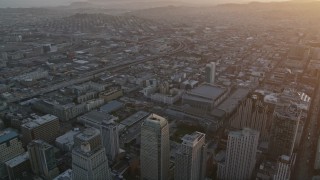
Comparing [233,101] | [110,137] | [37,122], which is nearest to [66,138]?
[37,122]

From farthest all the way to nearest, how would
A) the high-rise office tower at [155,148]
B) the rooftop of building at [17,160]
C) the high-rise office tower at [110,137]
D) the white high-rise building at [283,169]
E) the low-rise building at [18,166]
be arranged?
the high-rise office tower at [110,137], the rooftop of building at [17,160], the low-rise building at [18,166], the white high-rise building at [283,169], the high-rise office tower at [155,148]

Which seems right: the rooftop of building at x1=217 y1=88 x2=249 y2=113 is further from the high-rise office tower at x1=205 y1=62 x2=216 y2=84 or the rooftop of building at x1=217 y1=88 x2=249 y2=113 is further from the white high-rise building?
the white high-rise building

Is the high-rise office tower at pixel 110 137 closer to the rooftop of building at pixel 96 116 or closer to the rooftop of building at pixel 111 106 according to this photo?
the rooftop of building at pixel 96 116

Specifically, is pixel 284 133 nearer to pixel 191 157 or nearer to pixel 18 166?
pixel 191 157

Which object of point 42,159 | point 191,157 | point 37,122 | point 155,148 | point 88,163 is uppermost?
point 88,163

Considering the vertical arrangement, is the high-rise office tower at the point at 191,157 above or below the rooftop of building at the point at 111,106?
above

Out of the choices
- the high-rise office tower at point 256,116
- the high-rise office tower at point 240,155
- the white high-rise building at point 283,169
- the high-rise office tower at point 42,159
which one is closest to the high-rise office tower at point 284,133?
the high-rise office tower at point 240,155

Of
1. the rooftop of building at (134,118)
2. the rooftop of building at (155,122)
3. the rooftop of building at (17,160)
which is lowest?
the rooftop of building at (134,118)
